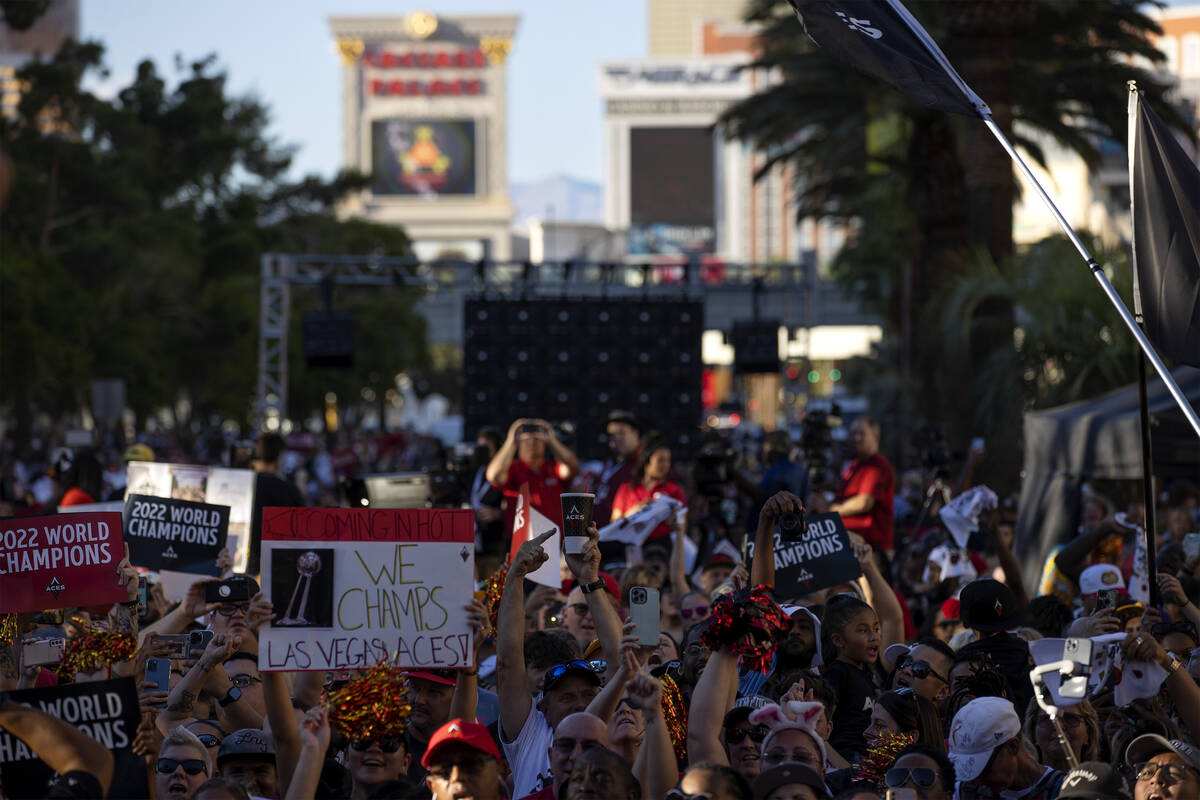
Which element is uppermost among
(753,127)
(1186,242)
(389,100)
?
(389,100)

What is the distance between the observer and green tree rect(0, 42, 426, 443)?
37594mm

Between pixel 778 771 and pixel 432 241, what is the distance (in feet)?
493

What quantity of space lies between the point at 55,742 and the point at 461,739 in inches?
43.4

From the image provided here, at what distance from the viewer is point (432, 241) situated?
154000 mm

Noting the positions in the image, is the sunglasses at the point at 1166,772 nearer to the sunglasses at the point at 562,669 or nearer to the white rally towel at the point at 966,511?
the sunglasses at the point at 562,669

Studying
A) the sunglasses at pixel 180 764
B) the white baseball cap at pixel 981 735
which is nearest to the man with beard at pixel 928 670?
the white baseball cap at pixel 981 735

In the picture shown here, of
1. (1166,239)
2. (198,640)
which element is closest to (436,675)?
(198,640)

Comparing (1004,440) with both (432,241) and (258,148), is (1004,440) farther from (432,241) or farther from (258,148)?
(432,241)

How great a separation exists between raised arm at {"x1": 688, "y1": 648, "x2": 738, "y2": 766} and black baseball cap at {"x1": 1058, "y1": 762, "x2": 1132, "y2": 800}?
3.19 feet

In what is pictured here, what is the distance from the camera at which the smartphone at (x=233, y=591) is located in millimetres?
6328

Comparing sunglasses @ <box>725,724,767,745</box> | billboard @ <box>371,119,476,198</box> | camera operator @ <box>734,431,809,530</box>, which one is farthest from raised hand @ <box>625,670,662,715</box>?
billboard @ <box>371,119,476,198</box>

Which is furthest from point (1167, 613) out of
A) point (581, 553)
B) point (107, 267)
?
point (107, 267)

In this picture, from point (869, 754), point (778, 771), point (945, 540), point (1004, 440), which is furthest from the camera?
point (1004, 440)

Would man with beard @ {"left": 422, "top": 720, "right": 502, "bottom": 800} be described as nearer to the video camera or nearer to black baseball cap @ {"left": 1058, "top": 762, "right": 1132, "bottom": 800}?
black baseball cap @ {"left": 1058, "top": 762, "right": 1132, "bottom": 800}
